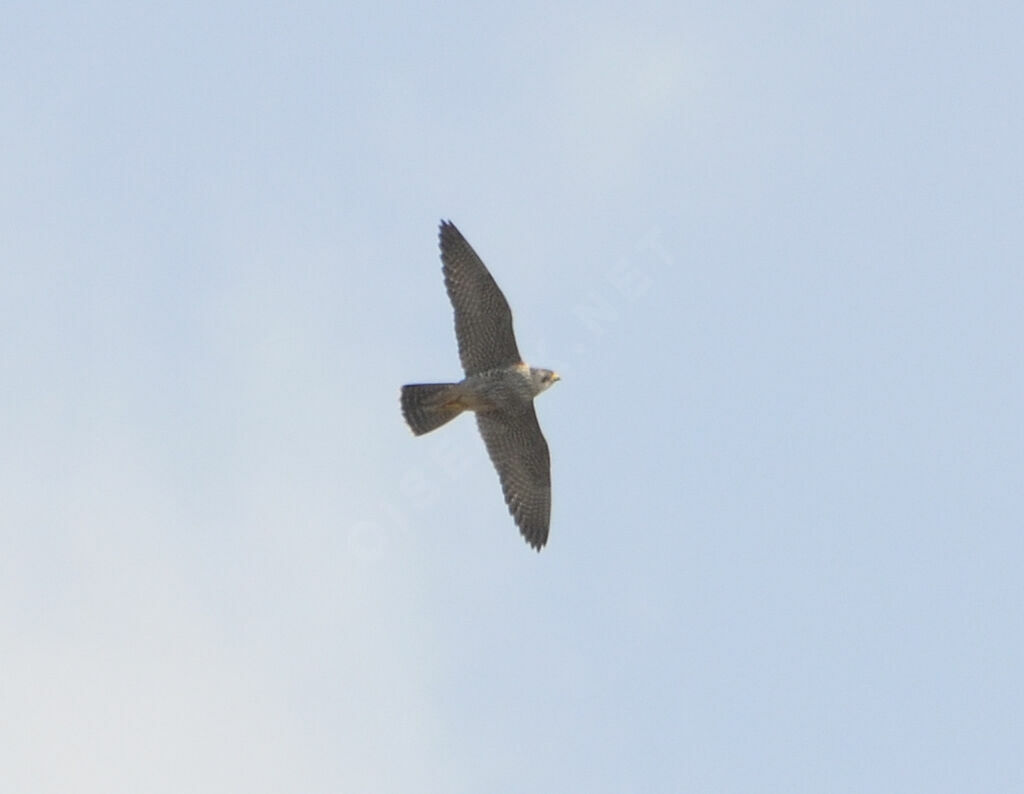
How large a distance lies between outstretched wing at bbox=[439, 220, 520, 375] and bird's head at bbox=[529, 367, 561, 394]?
0.28 metres

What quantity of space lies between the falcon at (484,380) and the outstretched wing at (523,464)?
0.5 inches

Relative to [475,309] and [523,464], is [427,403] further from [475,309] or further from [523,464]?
[523,464]

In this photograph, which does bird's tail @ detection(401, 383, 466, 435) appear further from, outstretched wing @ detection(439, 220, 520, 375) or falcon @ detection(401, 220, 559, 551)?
outstretched wing @ detection(439, 220, 520, 375)

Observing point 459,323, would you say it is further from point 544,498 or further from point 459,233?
point 544,498

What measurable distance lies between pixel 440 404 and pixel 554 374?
1364 mm

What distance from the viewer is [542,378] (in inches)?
834

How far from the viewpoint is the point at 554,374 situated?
21.4 m

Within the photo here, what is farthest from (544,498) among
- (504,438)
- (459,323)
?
(459,323)

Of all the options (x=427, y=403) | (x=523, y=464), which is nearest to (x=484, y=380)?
(x=427, y=403)

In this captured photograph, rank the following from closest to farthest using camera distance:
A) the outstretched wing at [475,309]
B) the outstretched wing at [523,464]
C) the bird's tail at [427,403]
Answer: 1. the outstretched wing at [475,309]
2. the bird's tail at [427,403]
3. the outstretched wing at [523,464]

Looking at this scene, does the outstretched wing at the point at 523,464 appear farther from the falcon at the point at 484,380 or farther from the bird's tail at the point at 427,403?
the bird's tail at the point at 427,403

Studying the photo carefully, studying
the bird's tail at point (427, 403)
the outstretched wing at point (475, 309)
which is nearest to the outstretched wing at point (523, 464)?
the bird's tail at point (427, 403)

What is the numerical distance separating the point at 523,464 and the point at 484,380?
55.4 inches

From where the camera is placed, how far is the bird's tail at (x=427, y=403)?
21.0m
